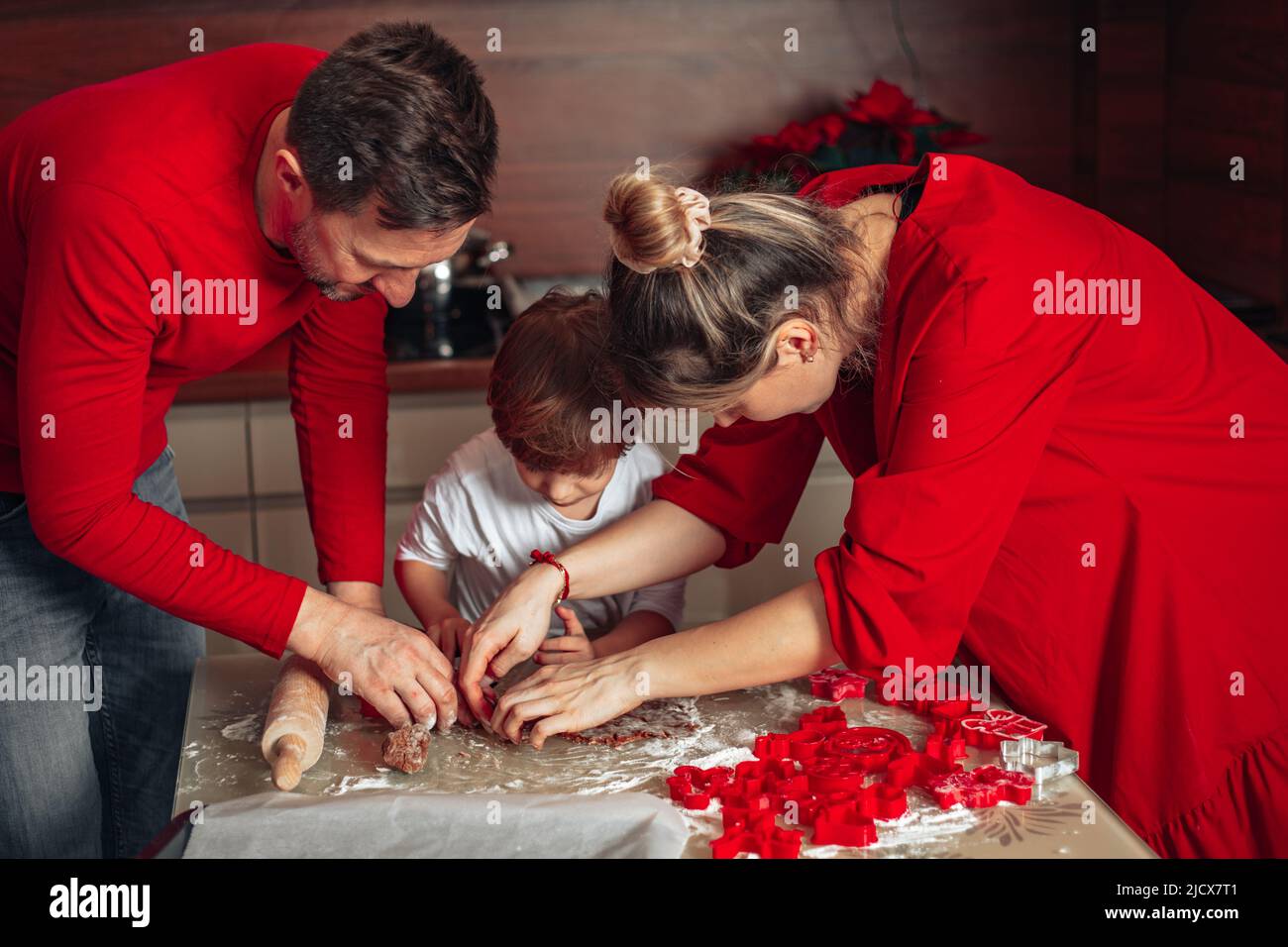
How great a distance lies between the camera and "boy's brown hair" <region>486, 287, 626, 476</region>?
1384 millimetres

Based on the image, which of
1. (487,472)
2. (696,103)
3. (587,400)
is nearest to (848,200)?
(587,400)

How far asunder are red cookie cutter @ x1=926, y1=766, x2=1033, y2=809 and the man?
0.43 metres

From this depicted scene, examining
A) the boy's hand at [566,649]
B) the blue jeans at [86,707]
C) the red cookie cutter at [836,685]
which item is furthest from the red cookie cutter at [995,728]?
the blue jeans at [86,707]

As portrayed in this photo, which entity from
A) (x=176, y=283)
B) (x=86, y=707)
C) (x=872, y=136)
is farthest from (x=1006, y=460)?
(x=872, y=136)

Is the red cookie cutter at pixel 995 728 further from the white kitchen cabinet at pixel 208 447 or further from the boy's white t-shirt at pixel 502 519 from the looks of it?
the white kitchen cabinet at pixel 208 447

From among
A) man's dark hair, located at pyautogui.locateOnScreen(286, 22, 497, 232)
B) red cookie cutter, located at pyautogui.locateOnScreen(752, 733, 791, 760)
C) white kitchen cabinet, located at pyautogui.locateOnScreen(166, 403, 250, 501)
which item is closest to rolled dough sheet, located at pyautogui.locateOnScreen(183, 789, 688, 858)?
red cookie cutter, located at pyautogui.locateOnScreen(752, 733, 791, 760)

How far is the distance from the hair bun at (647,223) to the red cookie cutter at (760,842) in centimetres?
43

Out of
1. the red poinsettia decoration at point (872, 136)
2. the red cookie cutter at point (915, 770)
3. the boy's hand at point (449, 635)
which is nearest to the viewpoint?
the red cookie cutter at point (915, 770)

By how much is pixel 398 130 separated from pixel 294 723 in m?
0.49

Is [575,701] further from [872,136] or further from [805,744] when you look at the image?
[872,136]

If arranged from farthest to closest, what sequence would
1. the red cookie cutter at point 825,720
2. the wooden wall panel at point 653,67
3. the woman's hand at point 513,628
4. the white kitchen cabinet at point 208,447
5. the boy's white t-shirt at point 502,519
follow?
1. the wooden wall panel at point 653,67
2. the white kitchen cabinet at point 208,447
3. the boy's white t-shirt at point 502,519
4. the woman's hand at point 513,628
5. the red cookie cutter at point 825,720

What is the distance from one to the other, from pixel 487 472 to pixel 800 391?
604 mm

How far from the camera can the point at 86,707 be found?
4.76 ft

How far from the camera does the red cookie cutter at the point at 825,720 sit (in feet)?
3.70
